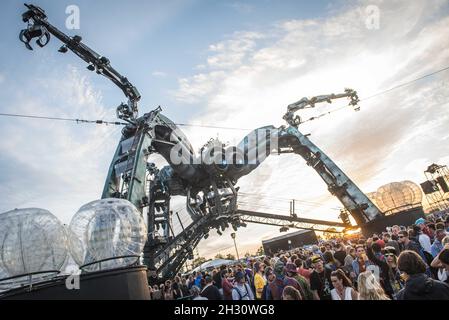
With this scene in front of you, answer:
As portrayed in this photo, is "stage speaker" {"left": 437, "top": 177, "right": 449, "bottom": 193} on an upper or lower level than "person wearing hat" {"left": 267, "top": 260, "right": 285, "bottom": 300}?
upper

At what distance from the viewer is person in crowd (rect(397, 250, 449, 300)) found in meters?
3.06

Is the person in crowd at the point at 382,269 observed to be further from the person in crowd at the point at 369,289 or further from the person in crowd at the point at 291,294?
the person in crowd at the point at 291,294

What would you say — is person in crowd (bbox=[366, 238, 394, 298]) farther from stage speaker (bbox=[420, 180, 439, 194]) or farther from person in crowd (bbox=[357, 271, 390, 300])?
stage speaker (bbox=[420, 180, 439, 194])

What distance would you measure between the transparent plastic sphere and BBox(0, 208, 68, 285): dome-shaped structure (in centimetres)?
23

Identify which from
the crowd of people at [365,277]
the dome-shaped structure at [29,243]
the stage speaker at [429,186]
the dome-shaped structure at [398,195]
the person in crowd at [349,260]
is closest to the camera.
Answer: the dome-shaped structure at [29,243]

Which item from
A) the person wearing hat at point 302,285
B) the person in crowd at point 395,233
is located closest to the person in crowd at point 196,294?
the person wearing hat at point 302,285

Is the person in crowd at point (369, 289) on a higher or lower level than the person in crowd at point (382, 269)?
higher

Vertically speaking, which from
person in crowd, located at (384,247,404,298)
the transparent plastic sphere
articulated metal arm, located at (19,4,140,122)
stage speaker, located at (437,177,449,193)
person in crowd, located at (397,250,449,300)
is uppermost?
articulated metal arm, located at (19,4,140,122)

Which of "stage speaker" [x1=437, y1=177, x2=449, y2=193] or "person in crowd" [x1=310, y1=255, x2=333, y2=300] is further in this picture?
"stage speaker" [x1=437, y1=177, x2=449, y2=193]

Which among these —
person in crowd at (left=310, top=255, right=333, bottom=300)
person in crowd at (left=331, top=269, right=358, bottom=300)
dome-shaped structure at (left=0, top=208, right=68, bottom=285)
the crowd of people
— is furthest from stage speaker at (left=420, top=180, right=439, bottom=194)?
dome-shaped structure at (left=0, top=208, right=68, bottom=285)

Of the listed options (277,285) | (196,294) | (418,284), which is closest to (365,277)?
(418,284)

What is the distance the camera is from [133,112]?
1424cm

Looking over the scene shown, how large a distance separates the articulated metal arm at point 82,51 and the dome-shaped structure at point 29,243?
9.68 meters

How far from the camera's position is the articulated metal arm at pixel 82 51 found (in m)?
10.4
